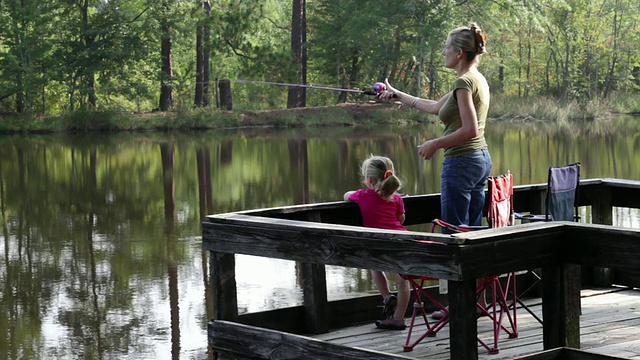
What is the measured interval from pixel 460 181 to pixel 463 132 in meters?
0.31

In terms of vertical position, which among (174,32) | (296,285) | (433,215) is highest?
(174,32)

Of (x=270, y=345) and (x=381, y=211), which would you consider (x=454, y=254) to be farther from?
(x=381, y=211)

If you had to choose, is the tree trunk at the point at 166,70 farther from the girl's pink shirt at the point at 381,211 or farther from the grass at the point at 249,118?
the girl's pink shirt at the point at 381,211

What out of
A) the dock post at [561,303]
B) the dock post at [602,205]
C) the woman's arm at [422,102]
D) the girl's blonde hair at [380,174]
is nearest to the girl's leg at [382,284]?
the girl's blonde hair at [380,174]

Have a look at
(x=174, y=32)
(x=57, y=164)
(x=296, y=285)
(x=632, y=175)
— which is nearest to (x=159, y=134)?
(x=174, y=32)

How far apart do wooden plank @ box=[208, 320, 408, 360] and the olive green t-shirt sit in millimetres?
1258

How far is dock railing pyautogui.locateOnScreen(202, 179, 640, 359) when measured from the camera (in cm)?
397

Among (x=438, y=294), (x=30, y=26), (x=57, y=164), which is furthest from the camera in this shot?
(x=30, y=26)

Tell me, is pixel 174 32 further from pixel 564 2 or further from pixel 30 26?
pixel 564 2

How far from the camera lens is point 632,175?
57.5 feet

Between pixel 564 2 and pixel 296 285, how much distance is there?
36647mm

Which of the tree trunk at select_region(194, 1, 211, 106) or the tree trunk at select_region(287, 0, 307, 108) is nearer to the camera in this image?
the tree trunk at select_region(194, 1, 211, 106)

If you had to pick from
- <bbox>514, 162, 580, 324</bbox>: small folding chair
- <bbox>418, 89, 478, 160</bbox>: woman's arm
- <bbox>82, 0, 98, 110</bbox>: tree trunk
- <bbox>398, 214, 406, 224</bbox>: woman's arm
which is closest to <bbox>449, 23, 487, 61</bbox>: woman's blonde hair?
<bbox>418, 89, 478, 160</bbox>: woman's arm

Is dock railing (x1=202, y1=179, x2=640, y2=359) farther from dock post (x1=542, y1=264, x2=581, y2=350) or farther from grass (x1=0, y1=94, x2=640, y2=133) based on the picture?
grass (x1=0, y1=94, x2=640, y2=133)
